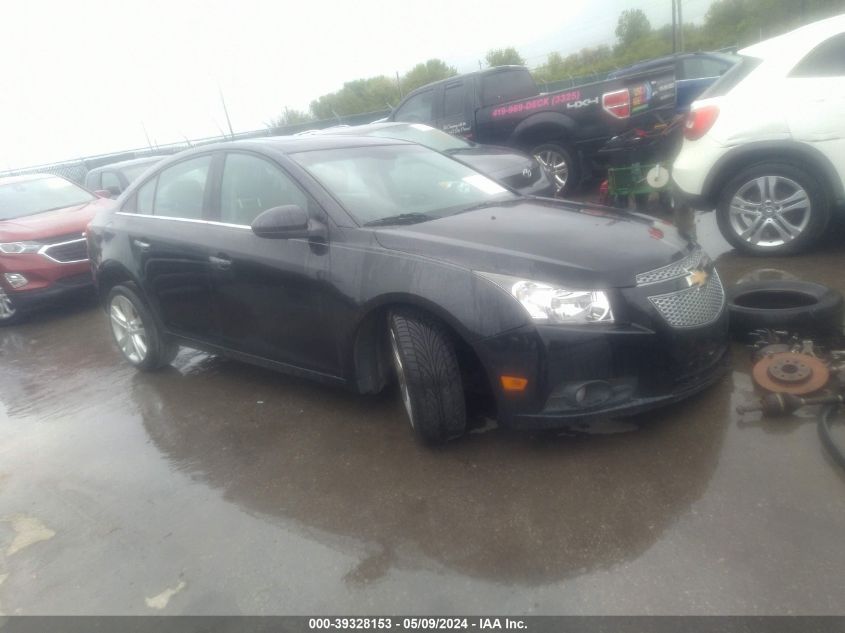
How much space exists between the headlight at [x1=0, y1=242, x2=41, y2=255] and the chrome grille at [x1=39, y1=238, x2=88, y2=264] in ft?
0.32

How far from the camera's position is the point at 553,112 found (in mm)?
8883

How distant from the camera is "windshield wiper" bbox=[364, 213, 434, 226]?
3.60 m

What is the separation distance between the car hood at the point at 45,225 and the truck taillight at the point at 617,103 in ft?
20.2

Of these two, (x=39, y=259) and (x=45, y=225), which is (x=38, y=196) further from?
(x=39, y=259)

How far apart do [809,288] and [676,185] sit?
2.06 metres

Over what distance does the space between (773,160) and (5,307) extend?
784cm

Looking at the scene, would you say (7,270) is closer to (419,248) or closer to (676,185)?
(419,248)

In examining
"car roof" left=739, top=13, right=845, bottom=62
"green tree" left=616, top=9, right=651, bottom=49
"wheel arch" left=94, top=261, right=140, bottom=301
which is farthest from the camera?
"green tree" left=616, top=9, right=651, bottom=49

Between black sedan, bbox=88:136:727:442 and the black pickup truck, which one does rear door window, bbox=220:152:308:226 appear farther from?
the black pickup truck

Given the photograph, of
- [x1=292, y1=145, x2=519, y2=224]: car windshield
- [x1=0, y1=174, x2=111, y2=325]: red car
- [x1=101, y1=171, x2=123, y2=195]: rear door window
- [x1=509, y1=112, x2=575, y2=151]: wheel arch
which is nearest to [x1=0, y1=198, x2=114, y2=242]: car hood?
[x1=0, y1=174, x2=111, y2=325]: red car

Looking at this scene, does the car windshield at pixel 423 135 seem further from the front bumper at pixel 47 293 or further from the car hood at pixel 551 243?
the car hood at pixel 551 243

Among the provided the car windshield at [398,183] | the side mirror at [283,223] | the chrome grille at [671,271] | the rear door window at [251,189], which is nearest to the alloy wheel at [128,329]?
the rear door window at [251,189]

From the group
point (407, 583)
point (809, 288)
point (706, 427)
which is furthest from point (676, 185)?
point (407, 583)

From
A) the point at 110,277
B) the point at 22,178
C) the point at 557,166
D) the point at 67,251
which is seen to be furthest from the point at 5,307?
the point at 557,166
